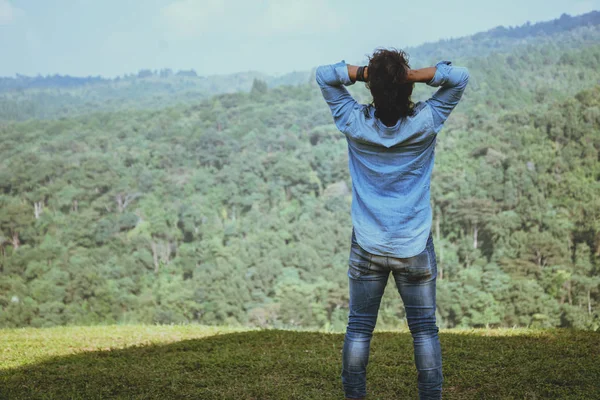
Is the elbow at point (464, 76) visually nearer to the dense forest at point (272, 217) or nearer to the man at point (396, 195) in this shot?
the man at point (396, 195)

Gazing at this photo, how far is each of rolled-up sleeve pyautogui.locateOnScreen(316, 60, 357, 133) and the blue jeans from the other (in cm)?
46

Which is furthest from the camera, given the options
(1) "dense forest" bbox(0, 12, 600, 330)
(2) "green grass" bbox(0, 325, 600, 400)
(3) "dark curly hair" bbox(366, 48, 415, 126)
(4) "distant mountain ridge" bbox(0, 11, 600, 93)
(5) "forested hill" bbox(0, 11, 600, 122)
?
(4) "distant mountain ridge" bbox(0, 11, 600, 93)

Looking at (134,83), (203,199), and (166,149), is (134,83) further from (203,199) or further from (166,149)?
(203,199)

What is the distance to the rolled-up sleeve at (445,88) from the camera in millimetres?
2102

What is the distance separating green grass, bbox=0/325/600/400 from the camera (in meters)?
2.96

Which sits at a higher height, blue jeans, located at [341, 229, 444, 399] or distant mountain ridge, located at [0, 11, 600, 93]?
distant mountain ridge, located at [0, 11, 600, 93]

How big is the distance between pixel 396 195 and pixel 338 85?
47 centimetres

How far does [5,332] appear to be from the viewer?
541 centimetres

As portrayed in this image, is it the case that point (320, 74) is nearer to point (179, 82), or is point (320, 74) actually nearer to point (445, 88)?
point (445, 88)

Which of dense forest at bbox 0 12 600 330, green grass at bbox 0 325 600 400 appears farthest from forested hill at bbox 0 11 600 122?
green grass at bbox 0 325 600 400

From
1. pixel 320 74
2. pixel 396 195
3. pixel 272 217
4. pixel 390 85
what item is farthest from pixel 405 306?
pixel 272 217

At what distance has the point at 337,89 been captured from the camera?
7.34ft

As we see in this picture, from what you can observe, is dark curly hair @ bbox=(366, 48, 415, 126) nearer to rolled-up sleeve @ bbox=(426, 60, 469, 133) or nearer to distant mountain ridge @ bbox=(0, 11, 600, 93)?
rolled-up sleeve @ bbox=(426, 60, 469, 133)

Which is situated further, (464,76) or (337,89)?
(337,89)
